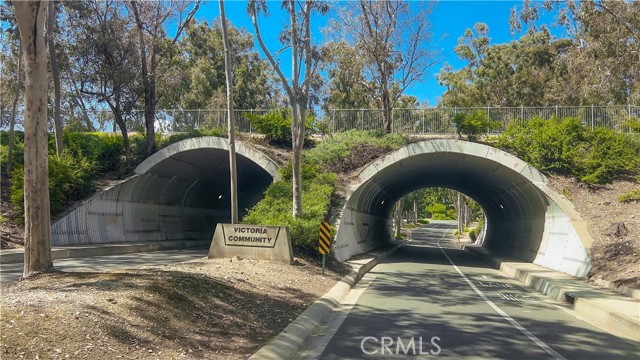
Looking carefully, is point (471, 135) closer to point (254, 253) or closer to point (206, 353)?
point (254, 253)

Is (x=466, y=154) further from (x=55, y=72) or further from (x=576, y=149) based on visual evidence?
(x=55, y=72)

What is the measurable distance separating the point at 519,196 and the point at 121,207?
18926 millimetres

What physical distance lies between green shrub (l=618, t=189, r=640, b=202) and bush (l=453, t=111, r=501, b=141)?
6455 millimetres

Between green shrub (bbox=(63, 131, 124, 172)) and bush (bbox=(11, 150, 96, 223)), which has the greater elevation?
green shrub (bbox=(63, 131, 124, 172))

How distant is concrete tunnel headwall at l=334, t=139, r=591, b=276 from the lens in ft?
60.7

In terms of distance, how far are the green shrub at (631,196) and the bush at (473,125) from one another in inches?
254

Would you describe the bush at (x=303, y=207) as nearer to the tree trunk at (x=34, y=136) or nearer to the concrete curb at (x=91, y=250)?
the concrete curb at (x=91, y=250)

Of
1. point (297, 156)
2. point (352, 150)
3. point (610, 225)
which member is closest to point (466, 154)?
point (352, 150)

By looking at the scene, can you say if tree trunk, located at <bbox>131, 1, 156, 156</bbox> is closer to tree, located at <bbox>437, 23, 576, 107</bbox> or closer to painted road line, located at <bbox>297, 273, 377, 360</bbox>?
painted road line, located at <bbox>297, 273, 377, 360</bbox>

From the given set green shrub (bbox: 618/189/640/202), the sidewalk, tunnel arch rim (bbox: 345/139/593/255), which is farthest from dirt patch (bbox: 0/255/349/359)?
green shrub (bbox: 618/189/640/202)

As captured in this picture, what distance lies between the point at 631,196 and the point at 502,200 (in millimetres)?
10362

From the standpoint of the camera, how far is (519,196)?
2427 cm

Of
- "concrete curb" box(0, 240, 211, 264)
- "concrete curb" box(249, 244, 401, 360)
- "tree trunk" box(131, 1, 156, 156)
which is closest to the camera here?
"concrete curb" box(249, 244, 401, 360)

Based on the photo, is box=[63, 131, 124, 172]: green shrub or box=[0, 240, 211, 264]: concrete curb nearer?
box=[0, 240, 211, 264]: concrete curb
